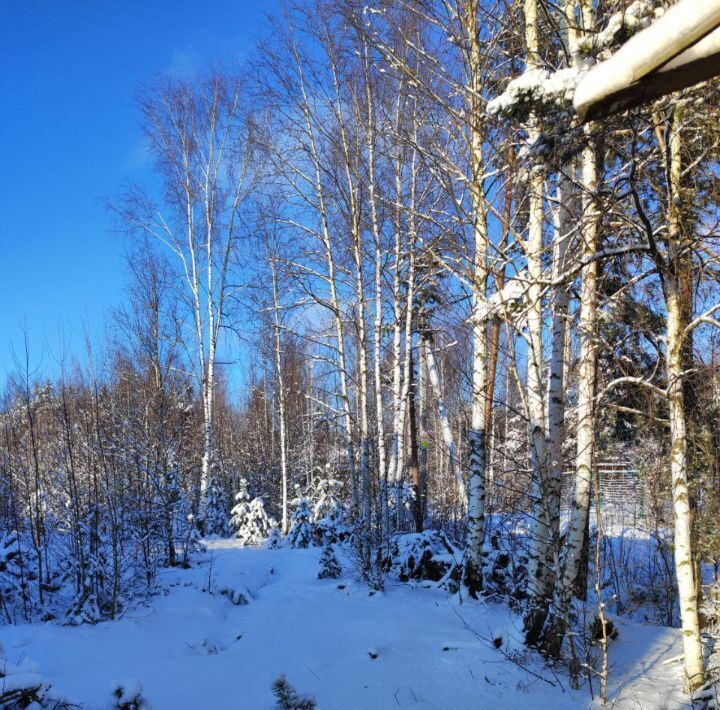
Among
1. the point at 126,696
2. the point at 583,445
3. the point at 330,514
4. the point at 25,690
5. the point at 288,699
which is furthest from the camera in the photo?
the point at 330,514

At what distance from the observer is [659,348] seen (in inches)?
153

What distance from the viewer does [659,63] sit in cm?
105

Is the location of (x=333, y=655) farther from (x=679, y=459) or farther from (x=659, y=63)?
(x=659, y=63)

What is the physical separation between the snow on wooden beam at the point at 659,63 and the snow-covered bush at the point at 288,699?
415cm

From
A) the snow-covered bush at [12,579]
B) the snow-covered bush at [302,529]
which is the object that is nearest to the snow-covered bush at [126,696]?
the snow-covered bush at [12,579]

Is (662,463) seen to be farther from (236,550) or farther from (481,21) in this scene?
(236,550)

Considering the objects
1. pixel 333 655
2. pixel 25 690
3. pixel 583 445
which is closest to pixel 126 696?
pixel 25 690

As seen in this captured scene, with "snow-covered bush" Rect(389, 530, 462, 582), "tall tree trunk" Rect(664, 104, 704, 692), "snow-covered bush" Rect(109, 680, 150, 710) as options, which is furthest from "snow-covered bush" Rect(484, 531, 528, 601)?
"snow-covered bush" Rect(109, 680, 150, 710)

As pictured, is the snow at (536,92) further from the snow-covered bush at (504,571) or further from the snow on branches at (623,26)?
the snow-covered bush at (504,571)

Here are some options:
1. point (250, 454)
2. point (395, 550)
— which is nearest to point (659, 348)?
point (395, 550)

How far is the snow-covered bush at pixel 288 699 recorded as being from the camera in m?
3.66

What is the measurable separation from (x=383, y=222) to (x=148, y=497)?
649cm

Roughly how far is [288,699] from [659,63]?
14.4 ft

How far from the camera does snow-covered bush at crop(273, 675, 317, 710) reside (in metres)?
3.66
